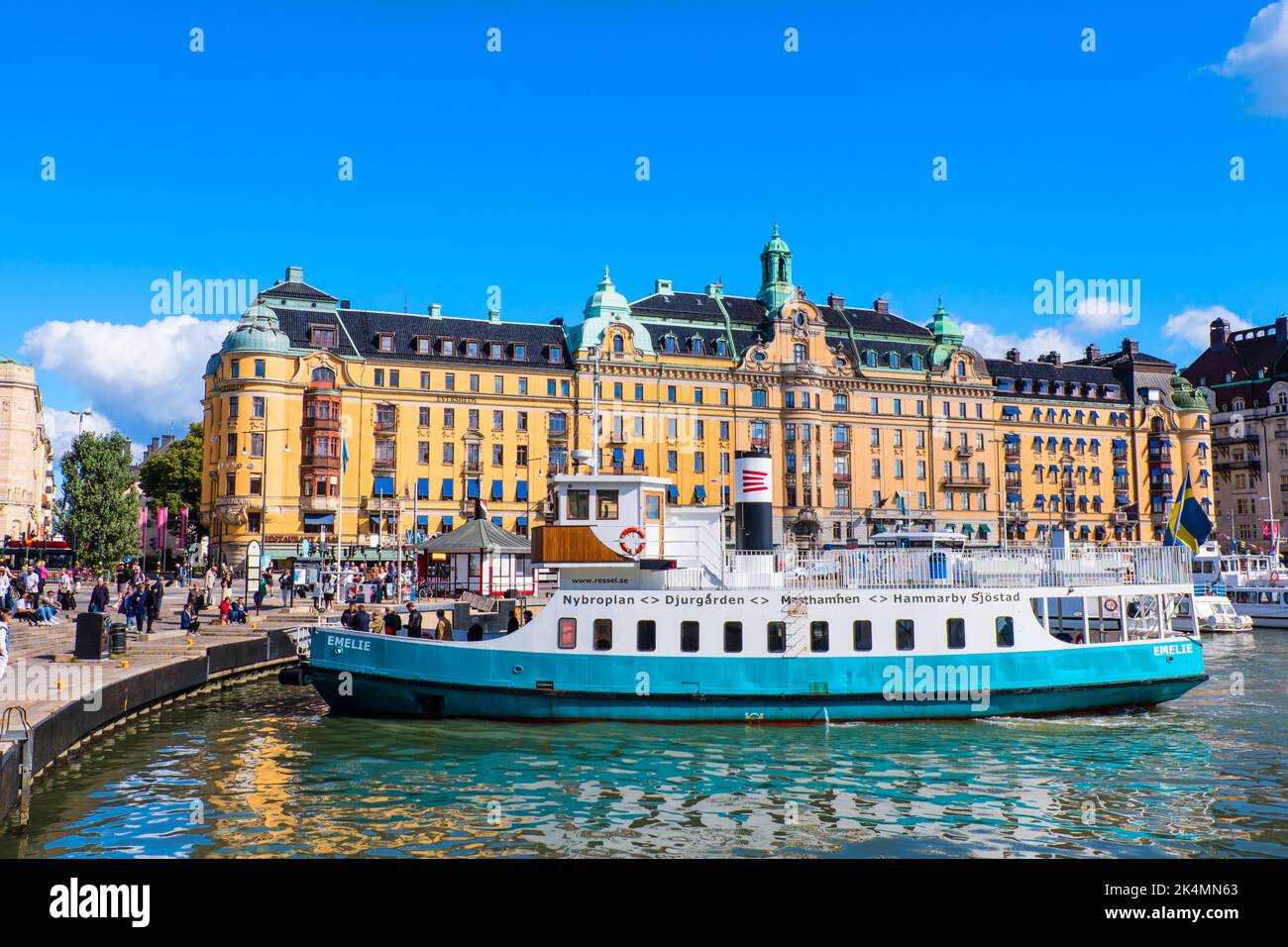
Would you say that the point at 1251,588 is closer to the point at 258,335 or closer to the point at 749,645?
the point at 749,645

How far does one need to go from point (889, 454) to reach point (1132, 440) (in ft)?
112

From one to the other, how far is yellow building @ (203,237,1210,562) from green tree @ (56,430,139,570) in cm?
1261

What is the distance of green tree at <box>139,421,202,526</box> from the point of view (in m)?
107

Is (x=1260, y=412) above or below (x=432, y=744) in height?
above

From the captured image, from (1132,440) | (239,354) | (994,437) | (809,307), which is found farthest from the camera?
(1132,440)

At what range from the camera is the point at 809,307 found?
333 ft

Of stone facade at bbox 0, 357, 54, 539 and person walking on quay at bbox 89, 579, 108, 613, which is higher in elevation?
stone facade at bbox 0, 357, 54, 539

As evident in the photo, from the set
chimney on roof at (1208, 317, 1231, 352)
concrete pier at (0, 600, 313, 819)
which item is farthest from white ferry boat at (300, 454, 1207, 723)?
chimney on roof at (1208, 317, 1231, 352)

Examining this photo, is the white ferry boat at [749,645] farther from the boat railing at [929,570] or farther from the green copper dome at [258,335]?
the green copper dome at [258,335]

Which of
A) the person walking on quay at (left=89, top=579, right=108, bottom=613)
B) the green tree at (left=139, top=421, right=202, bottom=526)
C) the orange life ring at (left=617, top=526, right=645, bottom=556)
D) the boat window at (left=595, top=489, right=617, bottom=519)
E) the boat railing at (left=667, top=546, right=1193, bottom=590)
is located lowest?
the person walking on quay at (left=89, top=579, right=108, bottom=613)

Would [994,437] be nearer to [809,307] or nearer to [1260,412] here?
[809,307]

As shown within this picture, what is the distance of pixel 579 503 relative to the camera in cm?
2773

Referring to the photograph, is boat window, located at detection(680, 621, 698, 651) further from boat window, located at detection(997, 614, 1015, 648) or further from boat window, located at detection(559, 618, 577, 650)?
boat window, located at detection(997, 614, 1015, 648)

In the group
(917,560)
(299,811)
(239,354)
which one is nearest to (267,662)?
(299,811)
